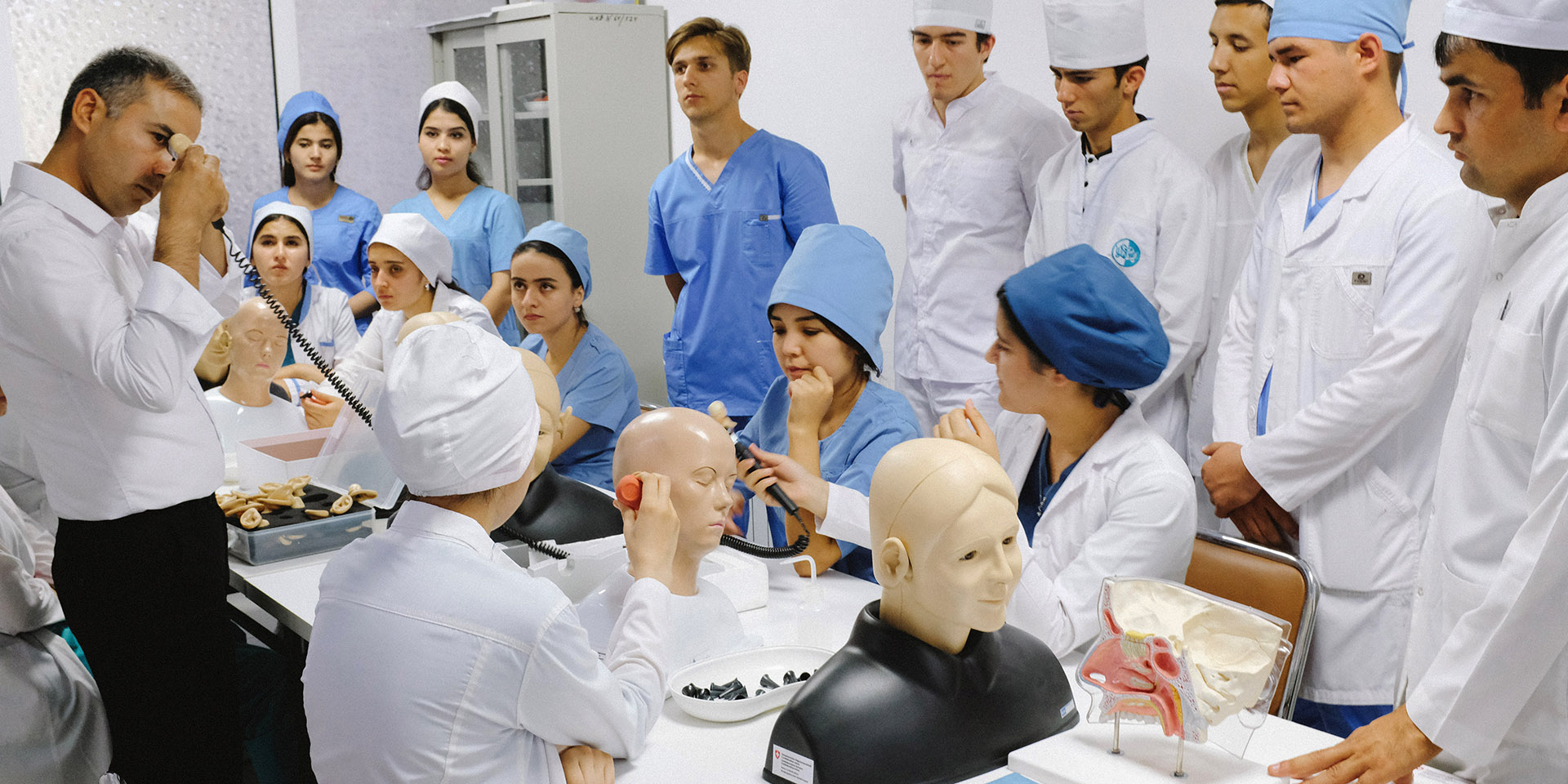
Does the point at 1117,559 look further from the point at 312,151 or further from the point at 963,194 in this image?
the point at 312,151

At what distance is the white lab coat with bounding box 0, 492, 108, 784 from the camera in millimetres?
2240

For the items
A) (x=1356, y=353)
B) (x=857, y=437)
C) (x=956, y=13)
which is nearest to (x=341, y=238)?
(x=956, y=13)

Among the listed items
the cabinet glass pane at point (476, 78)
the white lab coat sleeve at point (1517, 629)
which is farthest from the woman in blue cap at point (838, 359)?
the cabinet glass pane at point (476, 78)

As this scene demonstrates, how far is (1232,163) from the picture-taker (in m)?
3.35

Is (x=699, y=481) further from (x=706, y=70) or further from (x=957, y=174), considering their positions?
(x=706, y=70)

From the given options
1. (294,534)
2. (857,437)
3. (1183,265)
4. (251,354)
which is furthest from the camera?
(251,354)

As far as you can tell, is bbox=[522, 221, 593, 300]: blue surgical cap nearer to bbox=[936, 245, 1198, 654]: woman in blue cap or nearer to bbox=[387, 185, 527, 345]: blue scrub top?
bbox=[387, 185, 527, 345]: blue scrub top

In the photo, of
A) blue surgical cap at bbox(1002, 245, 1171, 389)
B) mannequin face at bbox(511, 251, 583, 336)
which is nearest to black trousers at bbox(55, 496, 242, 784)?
mannequin face at bbox(511, 251, 583, 336)

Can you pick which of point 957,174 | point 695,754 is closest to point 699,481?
point 695,754

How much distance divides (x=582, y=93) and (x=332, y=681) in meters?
4.54

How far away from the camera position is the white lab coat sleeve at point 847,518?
2.34 m

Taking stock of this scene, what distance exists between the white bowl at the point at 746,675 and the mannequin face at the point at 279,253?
3421mm

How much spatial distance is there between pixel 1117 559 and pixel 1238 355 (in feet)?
3.37

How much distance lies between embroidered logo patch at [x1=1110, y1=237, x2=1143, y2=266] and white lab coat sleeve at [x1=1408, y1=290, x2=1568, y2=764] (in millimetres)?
1724
